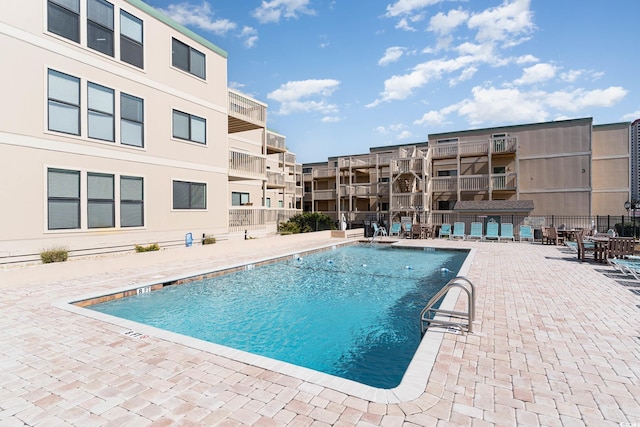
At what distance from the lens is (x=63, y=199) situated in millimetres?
10070

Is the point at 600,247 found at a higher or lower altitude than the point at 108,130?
lower

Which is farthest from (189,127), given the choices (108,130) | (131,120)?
(108,130)

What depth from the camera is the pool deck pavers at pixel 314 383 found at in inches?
117

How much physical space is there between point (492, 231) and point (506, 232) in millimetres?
771

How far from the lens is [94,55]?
429 inches

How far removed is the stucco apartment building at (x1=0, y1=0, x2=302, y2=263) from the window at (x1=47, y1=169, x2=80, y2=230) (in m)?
0.03

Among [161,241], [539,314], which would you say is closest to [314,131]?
[161,241]

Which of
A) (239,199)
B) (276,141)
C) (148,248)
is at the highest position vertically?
(276,141)

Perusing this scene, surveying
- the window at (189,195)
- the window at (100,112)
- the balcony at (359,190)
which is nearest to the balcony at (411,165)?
the balcony at (359,190)

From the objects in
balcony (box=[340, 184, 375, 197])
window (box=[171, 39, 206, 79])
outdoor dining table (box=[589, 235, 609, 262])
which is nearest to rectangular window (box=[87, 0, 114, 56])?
window (box=[171, 39, 206, 79])

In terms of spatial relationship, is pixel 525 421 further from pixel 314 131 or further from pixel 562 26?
pixel 314 131

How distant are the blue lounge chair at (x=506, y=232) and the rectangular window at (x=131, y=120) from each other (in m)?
20.1

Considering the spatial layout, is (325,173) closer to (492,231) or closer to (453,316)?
(492,231)

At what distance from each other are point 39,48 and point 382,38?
38.8 ft
